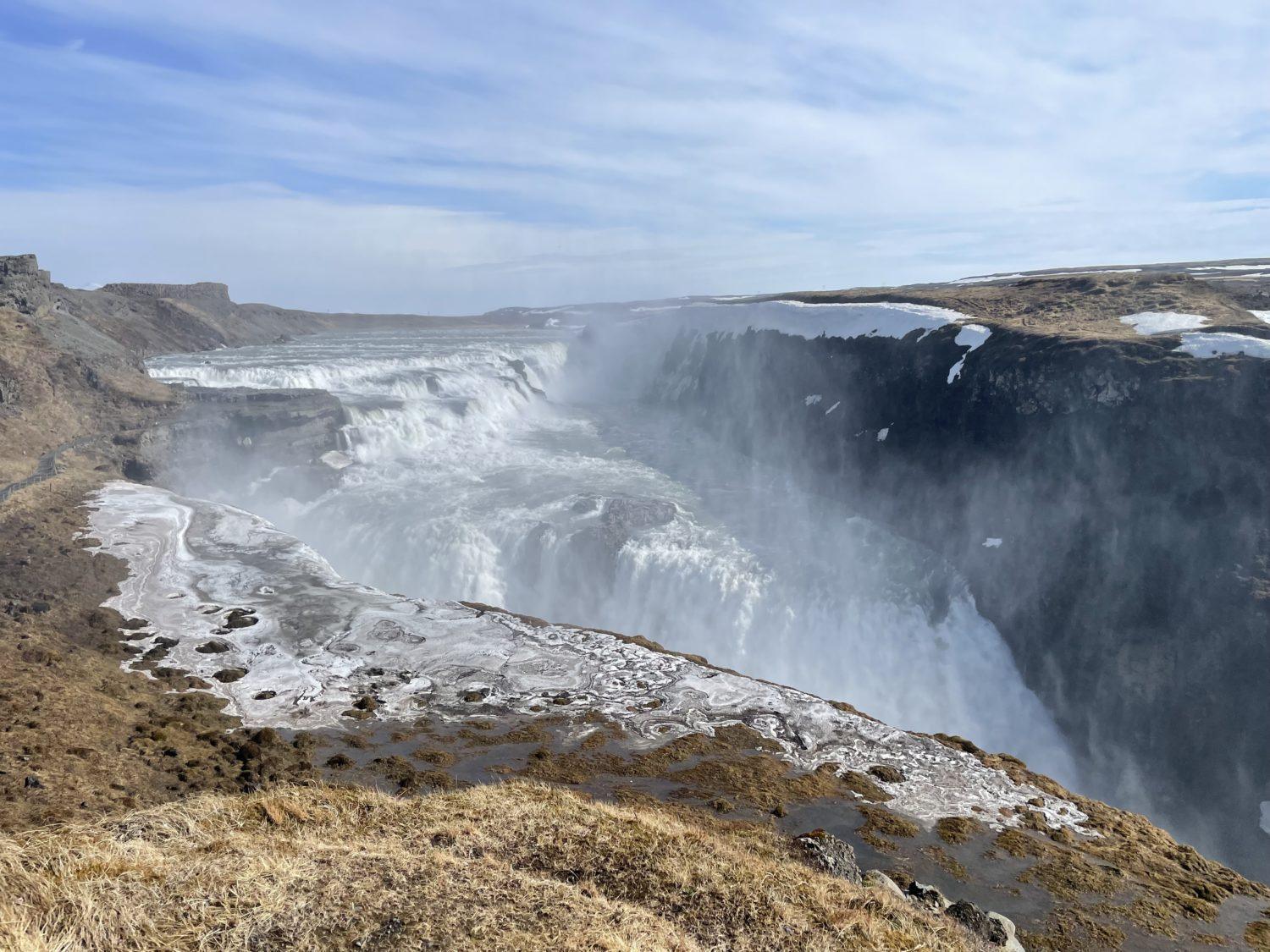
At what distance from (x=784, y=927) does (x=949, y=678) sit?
2203cm

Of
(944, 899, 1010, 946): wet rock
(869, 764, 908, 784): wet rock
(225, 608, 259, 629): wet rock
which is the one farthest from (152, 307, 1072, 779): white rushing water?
(944, 899, 1010, 946): wet rock

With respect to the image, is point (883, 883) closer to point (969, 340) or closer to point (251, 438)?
point (969, 340)

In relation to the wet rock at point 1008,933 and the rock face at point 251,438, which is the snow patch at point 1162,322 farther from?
the rock face at point 251,438

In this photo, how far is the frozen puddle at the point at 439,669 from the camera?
15.7 meters

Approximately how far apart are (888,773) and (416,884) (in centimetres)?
1103

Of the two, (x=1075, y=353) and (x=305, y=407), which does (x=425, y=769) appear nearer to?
(x=1075, y=353)

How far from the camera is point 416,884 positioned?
6.90m

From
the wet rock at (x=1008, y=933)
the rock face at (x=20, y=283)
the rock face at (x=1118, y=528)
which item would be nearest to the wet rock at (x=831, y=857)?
the wet rock at (x=1008, y=933)

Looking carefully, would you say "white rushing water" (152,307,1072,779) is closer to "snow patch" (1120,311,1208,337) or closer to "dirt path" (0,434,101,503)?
"dirt path" (0,434,101,503)

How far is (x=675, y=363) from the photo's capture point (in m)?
62.9

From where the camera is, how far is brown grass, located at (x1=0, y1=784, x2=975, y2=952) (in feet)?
19.2

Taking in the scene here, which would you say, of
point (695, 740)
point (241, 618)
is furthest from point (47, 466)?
point (695, 740)

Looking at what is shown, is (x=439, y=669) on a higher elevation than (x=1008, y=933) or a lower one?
lower

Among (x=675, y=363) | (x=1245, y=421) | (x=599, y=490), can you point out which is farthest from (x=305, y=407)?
(x=1245, y=421)
